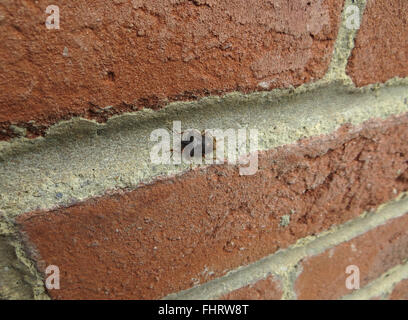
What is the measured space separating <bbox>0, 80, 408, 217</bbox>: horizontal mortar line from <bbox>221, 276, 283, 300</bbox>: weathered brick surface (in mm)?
151

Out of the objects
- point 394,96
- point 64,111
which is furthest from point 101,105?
point 394,96

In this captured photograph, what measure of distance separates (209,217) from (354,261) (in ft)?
0.71

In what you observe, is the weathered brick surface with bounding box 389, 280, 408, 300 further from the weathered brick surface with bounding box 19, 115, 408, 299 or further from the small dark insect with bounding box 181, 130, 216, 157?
Result: the small dark insect with bounding box 181, 130, 216, 157

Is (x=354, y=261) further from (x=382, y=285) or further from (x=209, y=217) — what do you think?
(x=209, y=217)

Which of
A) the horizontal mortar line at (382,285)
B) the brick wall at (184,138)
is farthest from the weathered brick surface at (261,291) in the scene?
the horizontal mortar line at (382,285)

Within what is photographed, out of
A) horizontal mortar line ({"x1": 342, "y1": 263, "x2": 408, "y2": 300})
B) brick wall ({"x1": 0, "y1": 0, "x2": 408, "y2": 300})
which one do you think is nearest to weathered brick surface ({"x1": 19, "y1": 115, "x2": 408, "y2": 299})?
brick wall ({"x1": 0, "y1": 0, "x2": 408, "y2": 300})

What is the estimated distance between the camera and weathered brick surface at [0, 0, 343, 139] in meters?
0.17

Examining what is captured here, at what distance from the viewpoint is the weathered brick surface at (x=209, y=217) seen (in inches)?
9.0

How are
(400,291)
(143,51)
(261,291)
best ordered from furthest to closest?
(400,291), (261,291), (143,51)

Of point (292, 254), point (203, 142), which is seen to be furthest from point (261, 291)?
point (203, 142)

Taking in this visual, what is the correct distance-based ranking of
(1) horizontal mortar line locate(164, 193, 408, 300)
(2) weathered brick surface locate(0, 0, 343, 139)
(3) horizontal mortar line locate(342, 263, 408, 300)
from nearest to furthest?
(2) weathered brick surface locate(0, 0, 343, 139)
(1) horizontal mortar line locate(164, 193, 408, 300)
(3) horizontal mortar line locate(342, 263, 408, 300)

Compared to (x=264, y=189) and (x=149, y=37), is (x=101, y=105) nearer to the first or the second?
(x=149, y=37)

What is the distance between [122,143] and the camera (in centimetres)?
23

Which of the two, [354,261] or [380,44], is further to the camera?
[354,261]
